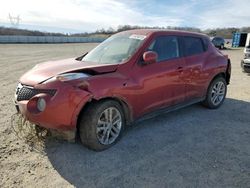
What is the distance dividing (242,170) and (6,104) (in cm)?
494

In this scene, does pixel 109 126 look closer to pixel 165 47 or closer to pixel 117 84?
pixel 117 84

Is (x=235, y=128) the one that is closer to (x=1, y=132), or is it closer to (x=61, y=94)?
(x=61, y=94)

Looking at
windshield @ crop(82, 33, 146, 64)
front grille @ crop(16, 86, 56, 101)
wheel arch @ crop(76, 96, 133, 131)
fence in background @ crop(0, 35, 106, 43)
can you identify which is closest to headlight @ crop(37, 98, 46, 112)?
front grille @ crop(16, 86, 56, 101)

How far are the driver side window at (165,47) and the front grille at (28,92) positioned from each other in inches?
71.6

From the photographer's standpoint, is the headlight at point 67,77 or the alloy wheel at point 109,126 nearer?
the headlight at point 67,77

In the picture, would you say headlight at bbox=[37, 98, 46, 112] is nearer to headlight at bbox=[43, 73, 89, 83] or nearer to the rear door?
headlight at bbox=[43, 73, 89, 83]

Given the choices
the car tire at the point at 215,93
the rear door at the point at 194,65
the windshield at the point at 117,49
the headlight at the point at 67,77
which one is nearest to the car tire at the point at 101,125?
the headlight at the point at 67,77

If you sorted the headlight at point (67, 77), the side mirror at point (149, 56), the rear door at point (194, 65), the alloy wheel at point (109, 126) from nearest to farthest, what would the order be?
the headlight at point (67, 77)
the alloy wheel at point (109, 126)
the side mirror at point (149, 56)
the rear door at point (194, 65)

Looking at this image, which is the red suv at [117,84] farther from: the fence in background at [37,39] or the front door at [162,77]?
the fence in background at [37,39]

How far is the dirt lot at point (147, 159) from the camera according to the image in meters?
2.94

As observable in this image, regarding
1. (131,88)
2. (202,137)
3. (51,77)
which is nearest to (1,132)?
(51,77)

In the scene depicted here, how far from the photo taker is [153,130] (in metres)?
4.38

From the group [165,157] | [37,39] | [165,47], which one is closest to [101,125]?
[165,157]

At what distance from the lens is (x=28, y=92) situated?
3.37 metres
